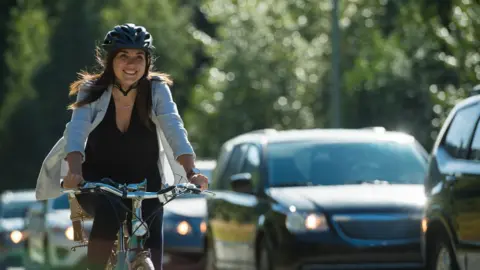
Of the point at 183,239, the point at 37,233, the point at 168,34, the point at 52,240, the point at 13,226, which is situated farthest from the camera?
the point at 168,34

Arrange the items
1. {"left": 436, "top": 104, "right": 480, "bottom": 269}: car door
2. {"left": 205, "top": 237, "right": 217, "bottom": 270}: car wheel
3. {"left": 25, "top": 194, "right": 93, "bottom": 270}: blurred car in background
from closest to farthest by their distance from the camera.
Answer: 1. {"left": 436, "top": 104, "right": 480, "bottom": 269}: car door
2. {"left": 205, "top": 237, "right": 217, "bottom": 270}: car wheel
3. {"left": 25, "top": 194, "right": 93, "bottom": 270}: blurred car in background

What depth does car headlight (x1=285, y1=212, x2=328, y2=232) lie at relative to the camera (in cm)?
1321

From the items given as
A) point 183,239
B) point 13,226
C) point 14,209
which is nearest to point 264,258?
point 183,239

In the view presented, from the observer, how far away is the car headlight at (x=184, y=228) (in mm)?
18266

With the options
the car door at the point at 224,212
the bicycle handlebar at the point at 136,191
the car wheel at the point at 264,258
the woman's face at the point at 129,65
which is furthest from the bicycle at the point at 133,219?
the car door at the point at 224,212

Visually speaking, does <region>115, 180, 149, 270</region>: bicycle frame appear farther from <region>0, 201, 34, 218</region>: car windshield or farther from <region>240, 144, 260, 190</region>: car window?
<region>0, 201, 34, 218</region>: car windshield

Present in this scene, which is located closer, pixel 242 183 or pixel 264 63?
pixel 242 183

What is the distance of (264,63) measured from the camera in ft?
154

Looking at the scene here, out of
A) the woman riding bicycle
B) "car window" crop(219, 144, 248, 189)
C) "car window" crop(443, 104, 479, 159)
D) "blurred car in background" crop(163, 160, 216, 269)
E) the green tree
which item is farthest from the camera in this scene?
the green tree

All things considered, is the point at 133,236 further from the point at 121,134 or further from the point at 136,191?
the point at 121,134

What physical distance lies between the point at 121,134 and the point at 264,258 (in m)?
5.81

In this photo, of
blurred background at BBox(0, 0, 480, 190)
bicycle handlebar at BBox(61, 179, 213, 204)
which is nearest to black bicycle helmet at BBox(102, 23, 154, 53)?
bicycle handlebar at BBox(61, 179, 213, 204)

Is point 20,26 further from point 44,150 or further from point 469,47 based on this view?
point 469,47

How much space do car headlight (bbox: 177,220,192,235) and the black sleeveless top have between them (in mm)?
9989
